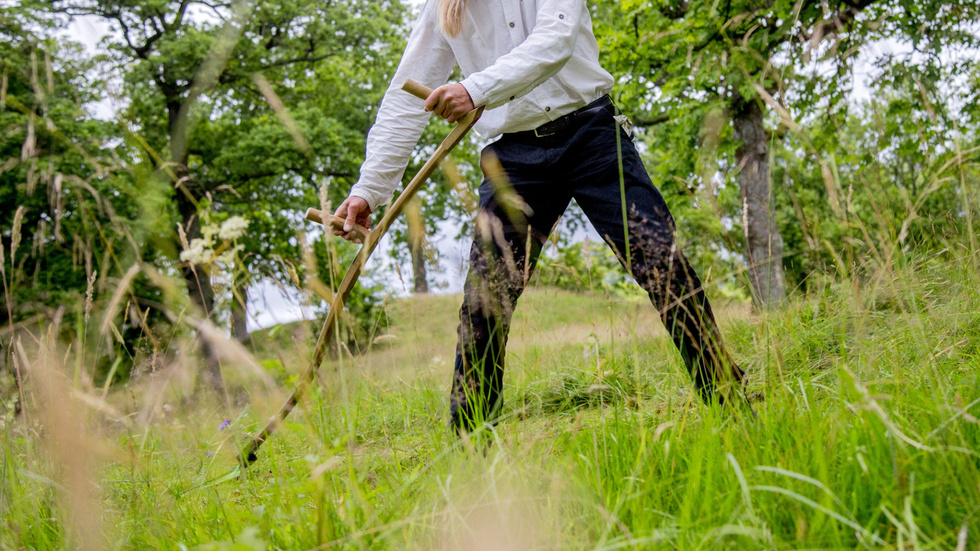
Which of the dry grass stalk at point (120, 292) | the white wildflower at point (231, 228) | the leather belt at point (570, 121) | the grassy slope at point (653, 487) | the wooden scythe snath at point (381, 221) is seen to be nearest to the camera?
the grassy slope at point (653, 487)

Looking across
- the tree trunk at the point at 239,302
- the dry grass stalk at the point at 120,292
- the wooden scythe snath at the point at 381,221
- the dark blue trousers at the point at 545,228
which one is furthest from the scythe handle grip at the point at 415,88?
the dry grass stalk at the point at 120,292

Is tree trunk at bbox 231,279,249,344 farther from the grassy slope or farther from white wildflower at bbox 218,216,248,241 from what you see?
the grassy slope

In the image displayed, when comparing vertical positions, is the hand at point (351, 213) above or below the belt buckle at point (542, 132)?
below

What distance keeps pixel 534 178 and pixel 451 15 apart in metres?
0.62

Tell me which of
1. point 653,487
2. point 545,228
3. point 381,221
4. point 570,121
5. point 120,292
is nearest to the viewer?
point 653,487

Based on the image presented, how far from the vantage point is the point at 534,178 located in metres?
2.05

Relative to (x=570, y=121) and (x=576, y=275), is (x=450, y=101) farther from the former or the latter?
(x=576, y=275)

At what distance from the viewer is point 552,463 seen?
1.51 metres

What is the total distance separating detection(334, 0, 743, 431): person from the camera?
184cm

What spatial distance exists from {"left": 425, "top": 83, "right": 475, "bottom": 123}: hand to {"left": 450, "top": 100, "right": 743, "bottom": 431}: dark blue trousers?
30 centimetres

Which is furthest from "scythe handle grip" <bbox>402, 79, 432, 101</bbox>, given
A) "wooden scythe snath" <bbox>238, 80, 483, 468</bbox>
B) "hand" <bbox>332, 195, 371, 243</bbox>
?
"hand" <bbox>332, 195, 371, 243</bbox>

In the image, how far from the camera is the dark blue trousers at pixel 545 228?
1.88 m

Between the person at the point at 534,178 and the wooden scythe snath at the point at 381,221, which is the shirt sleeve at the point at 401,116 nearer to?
the person at the point at 534,178

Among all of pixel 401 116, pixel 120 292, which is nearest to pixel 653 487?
pixel 120 292
